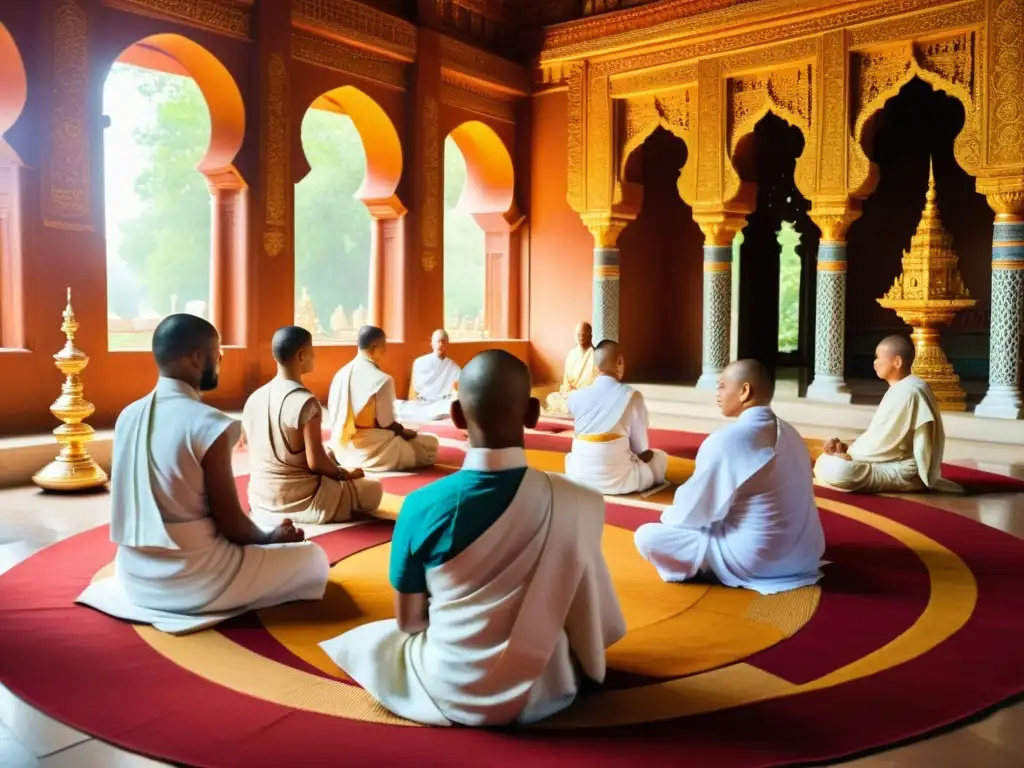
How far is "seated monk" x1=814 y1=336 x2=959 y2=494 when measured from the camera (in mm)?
6252

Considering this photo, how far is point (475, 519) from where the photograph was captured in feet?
8.69

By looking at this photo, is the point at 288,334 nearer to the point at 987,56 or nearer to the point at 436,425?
the point at 436,425

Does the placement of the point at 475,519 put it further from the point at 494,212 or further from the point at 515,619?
the point at 494,212

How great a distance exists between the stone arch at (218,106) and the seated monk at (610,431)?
5149 millimetres

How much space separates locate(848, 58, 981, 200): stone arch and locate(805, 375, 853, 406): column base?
205 cm

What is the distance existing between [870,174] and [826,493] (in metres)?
4.97

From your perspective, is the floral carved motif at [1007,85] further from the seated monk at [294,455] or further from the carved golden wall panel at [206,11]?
the carved golden wall panel at [206,11]

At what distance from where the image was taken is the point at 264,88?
966 cm

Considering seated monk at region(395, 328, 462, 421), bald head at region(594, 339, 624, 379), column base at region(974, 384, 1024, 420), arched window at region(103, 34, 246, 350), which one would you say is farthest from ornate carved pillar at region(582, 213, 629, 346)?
arched window at region(103, 34, 246, 350)

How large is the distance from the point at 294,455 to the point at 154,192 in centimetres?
2190

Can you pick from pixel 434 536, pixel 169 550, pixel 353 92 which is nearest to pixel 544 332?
pixel 353 92

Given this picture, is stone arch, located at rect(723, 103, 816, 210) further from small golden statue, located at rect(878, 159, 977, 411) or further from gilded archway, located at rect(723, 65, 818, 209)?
small golden statue, located at rect(878, 159, 977, 411)

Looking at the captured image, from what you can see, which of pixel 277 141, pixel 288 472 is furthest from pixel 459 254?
pixel 288 472

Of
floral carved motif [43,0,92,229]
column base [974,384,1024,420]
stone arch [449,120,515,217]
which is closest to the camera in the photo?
floral carved motif [43,0,92,229]
